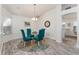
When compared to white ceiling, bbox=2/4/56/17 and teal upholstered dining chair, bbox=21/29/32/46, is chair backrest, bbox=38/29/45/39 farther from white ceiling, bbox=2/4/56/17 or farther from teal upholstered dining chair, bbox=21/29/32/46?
white ceiling, bbox=2/4/56/17

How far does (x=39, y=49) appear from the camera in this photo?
7.09 feet

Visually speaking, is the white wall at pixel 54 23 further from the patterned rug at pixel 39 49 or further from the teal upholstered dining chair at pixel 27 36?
the teal upholstered dining chair at pixel 27 36

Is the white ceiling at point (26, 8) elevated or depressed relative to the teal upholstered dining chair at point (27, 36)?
elevated

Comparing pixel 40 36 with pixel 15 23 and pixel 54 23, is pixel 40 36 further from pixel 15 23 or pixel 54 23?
pixel 15 23

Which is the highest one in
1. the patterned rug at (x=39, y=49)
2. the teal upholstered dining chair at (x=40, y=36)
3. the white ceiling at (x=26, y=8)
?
the white ceiling at (x=26, y=8)

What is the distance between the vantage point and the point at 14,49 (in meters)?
2.17

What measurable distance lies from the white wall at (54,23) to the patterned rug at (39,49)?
0.33 feet

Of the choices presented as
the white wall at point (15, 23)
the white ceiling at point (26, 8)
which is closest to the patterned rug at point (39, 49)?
the white wall at point (15, 23)

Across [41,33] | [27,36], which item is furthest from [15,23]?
[41,33]

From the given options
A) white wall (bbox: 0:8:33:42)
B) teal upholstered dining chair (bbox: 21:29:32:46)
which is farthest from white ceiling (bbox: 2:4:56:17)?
teal upholstered dining chair (bbox: 21:29:32:46)

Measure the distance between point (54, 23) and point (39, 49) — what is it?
0.52 meters

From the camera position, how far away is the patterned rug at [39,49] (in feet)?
7.04
